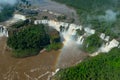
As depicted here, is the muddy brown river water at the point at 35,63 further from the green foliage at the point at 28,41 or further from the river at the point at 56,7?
the river at the point at 56,7

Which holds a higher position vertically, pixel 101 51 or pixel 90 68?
pixel 90 68

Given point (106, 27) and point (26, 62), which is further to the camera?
point (106, 27)

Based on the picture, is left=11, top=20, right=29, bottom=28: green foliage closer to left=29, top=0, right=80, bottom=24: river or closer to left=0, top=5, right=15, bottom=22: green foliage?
left=0, top=5, right=15, bottom=22: green foliage

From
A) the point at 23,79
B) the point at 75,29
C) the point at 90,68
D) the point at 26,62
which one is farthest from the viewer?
the point at 75,29

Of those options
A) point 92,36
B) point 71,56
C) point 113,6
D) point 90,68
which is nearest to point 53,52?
point 71,56

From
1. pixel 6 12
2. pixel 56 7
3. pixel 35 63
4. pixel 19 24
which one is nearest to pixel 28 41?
pixel 35 63

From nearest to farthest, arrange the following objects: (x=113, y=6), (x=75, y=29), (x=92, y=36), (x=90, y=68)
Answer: (x=90, y=68), (x=92, y=36), (x=75, y=29), (x=113, y=6)

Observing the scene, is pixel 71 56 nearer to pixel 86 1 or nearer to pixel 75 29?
pixel 75 29
